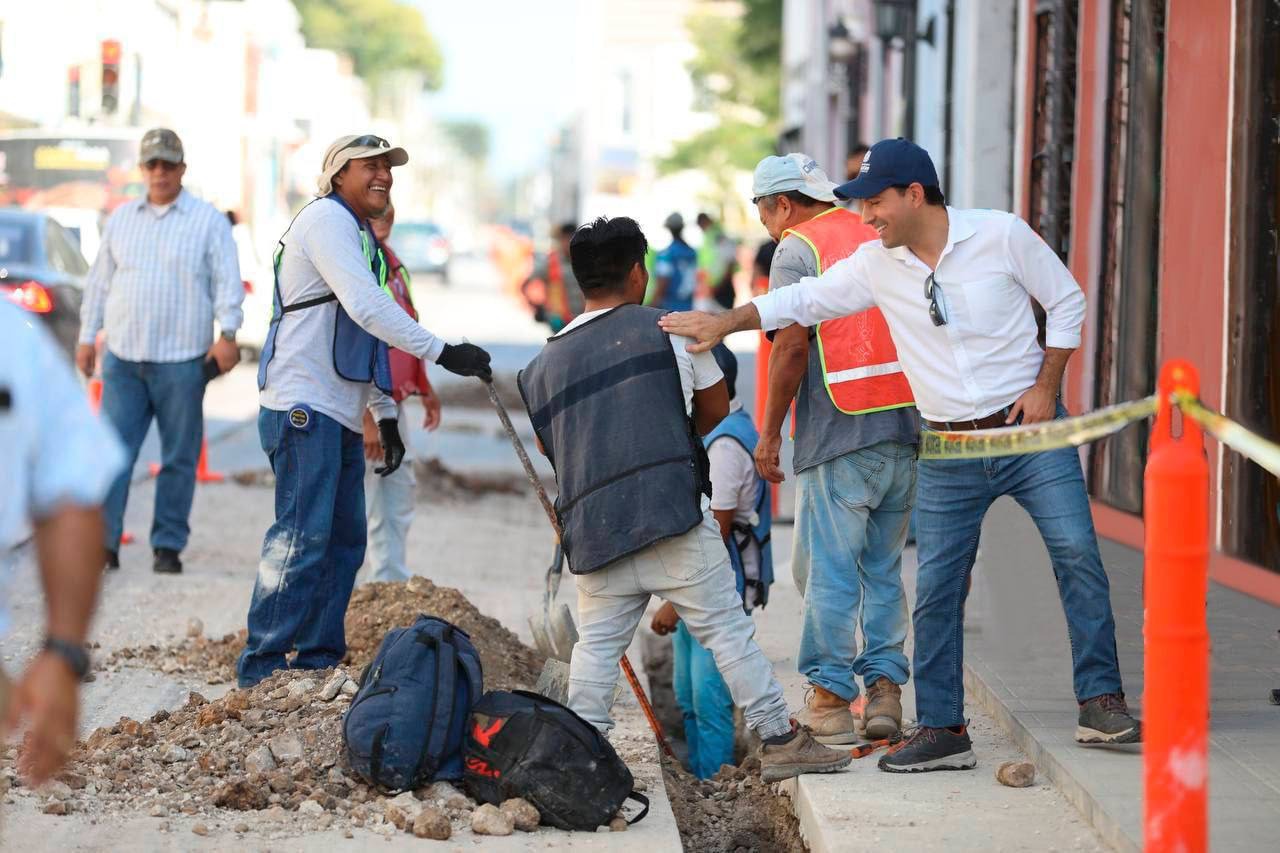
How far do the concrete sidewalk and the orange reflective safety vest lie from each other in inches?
25.0

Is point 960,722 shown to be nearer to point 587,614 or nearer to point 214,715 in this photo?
point 587,614

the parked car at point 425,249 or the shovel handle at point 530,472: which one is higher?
the parked car at point 425,249

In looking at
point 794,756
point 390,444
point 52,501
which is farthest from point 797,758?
point 52,501

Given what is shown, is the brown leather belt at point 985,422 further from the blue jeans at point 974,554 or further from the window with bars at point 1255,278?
the window with bars at point 1255,278

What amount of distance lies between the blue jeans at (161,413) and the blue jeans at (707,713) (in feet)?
9.41

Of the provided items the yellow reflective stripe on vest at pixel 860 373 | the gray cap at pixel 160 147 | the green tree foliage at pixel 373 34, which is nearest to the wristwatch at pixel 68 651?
the yellow reflective stripe on vest at pixel 860 373

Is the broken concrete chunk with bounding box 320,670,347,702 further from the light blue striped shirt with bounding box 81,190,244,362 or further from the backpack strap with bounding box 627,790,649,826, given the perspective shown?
the light blue striped shirt with bounding box 81,190,244,362

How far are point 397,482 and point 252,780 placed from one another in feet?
9.32

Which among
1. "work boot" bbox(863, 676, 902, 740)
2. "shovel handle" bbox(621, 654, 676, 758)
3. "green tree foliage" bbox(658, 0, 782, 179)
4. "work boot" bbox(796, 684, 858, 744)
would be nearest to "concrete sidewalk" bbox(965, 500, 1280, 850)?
"work boot" bbox(863, 676, 902, 740)

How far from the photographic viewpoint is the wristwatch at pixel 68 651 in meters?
2.68

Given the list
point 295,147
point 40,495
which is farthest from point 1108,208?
point 295,147

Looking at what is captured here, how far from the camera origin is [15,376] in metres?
2.65

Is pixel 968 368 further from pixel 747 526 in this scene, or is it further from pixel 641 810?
pixel 747 526

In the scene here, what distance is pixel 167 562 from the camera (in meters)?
9.16
